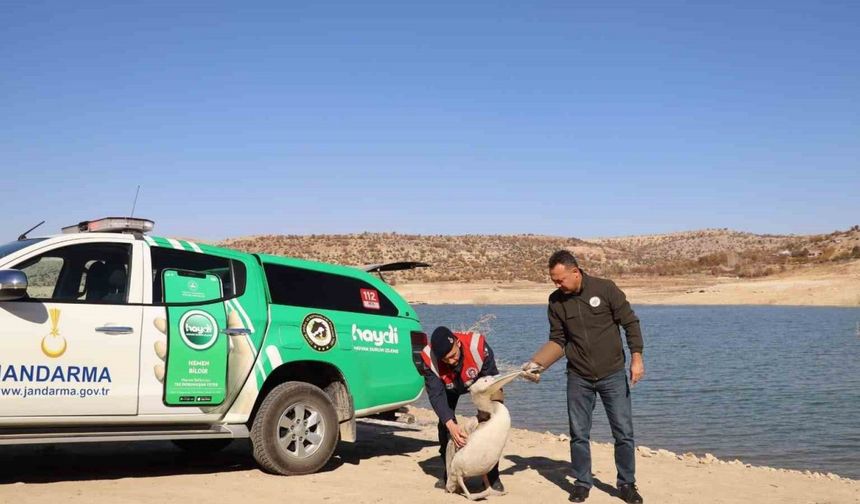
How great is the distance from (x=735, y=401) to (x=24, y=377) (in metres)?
11.8

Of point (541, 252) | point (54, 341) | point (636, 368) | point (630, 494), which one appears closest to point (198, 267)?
point (54, 341)

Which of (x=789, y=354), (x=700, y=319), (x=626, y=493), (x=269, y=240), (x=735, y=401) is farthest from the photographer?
(x=269, y=240)

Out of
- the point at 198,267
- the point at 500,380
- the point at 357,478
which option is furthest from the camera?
the point at 357,478

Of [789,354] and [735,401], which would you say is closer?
[735,401]

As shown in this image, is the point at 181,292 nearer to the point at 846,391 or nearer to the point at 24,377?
the point at 24,377

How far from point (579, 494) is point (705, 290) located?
42.6 m

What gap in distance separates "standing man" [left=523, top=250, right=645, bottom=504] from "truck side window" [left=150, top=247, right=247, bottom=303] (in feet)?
8.38

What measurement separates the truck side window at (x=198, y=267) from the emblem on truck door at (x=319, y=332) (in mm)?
664

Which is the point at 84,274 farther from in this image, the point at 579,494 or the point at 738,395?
the point at 738,395

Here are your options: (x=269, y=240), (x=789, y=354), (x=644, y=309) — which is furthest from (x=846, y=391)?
(x=269, y=240)

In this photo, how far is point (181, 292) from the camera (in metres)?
7.93

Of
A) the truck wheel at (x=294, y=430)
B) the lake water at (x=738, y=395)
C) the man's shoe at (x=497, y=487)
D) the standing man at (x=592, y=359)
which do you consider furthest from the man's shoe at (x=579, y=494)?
the lake water at (x=738, y=395)

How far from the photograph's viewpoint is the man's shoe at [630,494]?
310 inches

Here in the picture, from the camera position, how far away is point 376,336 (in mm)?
8984
